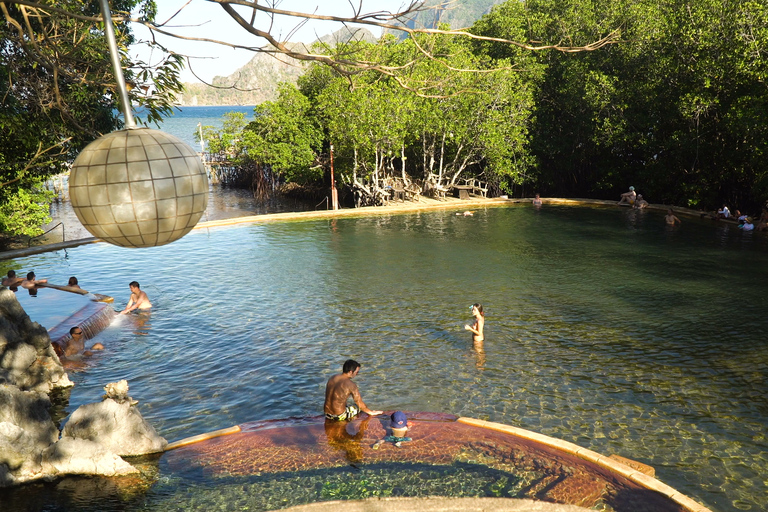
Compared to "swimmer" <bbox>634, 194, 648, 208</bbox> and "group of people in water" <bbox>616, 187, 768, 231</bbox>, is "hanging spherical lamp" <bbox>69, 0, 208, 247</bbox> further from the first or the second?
"swimmer" <bbox>634, 194, 648, 208</bbox>

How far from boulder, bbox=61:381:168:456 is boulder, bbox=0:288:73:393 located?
2629mm

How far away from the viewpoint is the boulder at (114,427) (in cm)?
856

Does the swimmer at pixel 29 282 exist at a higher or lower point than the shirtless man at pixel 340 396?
higher

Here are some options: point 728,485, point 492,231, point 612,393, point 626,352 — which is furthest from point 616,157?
point 728,485

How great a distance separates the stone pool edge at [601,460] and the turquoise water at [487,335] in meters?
0.63

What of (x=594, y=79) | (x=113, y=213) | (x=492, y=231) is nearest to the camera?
(x=113, y=213)

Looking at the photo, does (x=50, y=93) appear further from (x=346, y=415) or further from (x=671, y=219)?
(x=671, y=219)

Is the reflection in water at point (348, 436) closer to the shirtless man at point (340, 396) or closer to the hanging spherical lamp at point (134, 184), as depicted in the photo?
the shirtless man at point (340, 396)

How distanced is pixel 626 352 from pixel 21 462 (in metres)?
11.4

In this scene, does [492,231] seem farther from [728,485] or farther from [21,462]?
[21,462]

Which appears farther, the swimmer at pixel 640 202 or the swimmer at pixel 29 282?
the swimmer at pixel 640 202

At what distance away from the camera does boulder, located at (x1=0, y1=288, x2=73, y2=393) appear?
10.8 m

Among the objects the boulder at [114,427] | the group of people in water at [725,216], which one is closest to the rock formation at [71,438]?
the boulder at [114,427]

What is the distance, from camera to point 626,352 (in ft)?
44.0
